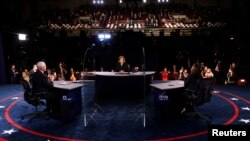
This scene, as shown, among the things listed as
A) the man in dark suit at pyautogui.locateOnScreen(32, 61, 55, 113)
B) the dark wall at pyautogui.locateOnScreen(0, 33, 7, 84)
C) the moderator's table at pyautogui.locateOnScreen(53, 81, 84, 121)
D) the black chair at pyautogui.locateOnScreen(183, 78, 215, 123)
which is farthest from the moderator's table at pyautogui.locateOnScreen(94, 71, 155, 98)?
the dark wall at pyautogui.locateOnScreen(0, 33, 7, 84)

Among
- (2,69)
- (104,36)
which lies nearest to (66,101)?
(2,69)

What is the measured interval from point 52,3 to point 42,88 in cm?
2479

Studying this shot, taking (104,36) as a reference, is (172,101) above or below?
below

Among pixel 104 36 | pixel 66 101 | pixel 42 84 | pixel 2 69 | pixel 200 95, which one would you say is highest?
pixel 104 36

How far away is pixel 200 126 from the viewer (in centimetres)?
749

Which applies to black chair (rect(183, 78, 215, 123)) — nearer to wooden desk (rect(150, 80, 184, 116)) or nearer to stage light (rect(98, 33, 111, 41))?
wooden desk (rect(150, 80, 184, 116))

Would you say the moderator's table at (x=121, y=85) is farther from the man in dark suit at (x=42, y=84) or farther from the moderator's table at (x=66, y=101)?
the man in dark suit at (x=42, y=84)

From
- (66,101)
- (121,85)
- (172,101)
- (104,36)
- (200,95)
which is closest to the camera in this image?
(200,95)

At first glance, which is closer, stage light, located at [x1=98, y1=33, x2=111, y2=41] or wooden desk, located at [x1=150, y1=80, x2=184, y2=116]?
wooden desk, located at [x1=150, y1=80, x2=184, y2=116]

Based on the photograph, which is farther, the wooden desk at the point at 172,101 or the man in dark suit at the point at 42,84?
the wooden desk at the point at 172,101

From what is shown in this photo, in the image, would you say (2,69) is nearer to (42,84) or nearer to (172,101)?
(42,84)

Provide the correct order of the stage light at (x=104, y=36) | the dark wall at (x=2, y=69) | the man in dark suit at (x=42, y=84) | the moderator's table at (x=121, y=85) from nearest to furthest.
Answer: the man in dark suit at (x=42, y=84)
the moderator's table at (x=121, y=85)
the dark wall at (x=2, y=69)
the stage light at (x=104, y=36)

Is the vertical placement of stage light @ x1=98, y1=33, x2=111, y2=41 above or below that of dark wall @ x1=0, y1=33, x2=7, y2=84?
above

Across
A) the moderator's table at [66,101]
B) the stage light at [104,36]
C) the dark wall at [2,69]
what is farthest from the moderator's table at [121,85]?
the stage light at [104,36]
